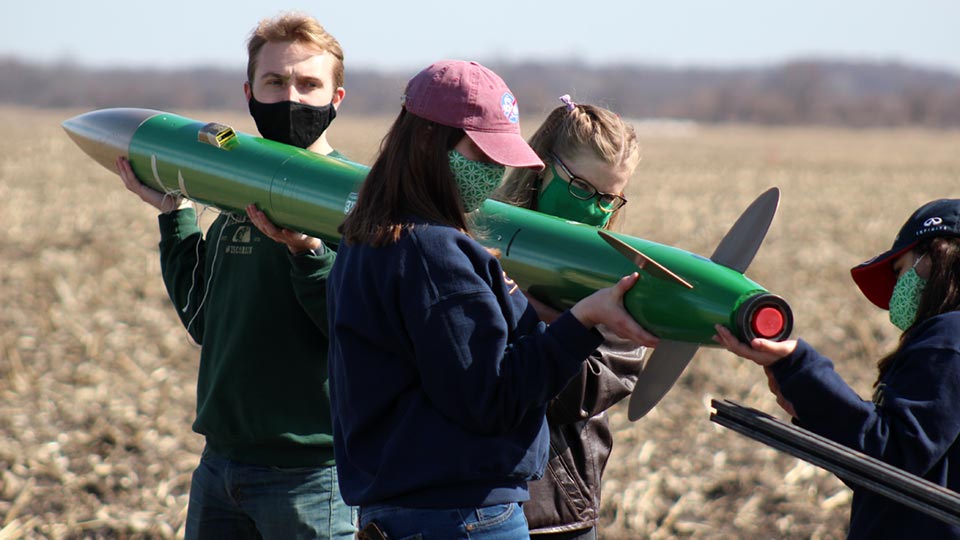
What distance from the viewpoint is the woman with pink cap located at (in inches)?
102

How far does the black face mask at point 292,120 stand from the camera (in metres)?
3.93

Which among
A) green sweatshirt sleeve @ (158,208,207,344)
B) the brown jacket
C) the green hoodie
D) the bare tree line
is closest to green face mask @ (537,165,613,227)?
the brown jacket

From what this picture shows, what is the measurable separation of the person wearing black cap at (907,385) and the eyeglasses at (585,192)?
75 cm

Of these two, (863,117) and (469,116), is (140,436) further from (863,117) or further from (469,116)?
(863,117)

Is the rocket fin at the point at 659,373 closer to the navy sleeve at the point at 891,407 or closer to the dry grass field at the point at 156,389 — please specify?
the navy sleeve at the point at 891,407

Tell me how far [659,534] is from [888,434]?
130 inches

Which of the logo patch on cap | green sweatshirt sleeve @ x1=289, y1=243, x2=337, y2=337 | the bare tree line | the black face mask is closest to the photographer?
the logo patch on cap

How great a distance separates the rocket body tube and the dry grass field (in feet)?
0.86

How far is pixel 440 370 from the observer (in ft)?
8.49

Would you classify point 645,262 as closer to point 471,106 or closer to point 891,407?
point 471,106

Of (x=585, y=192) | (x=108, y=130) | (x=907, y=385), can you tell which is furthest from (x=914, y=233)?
(x=108, y=130)

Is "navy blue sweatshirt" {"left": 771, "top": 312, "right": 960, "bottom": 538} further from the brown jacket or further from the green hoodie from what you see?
the green hoodie

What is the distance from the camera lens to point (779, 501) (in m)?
6.62

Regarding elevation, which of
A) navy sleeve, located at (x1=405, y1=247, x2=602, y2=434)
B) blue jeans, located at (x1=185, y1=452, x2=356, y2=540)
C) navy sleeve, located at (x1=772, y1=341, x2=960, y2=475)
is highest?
navy sleeve, located at (x1=405, y1=247, x2=602, y2=434)
